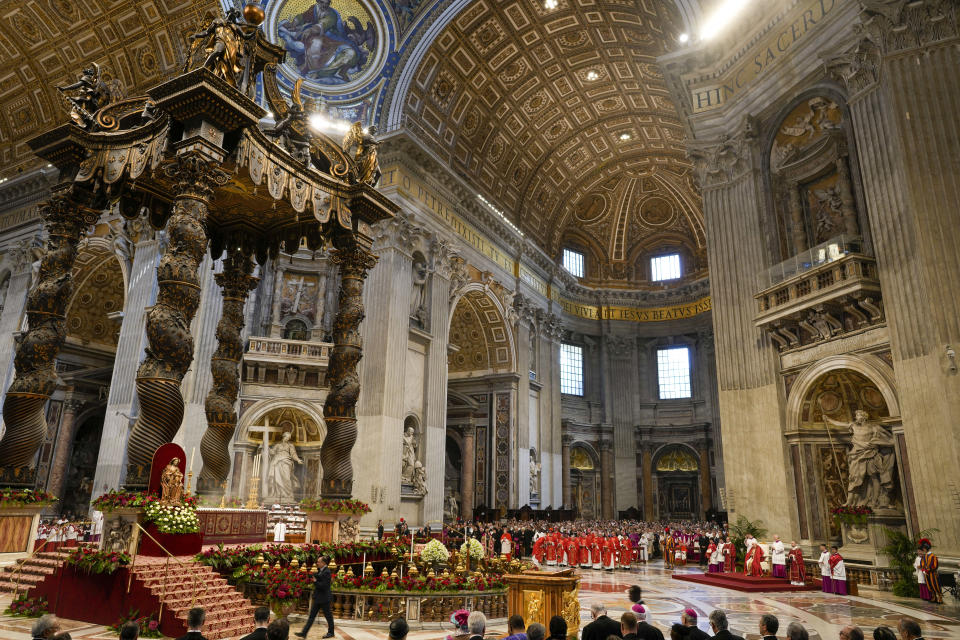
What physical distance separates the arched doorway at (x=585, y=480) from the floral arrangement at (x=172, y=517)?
23396 mm

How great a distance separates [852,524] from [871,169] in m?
Answer: 6.36

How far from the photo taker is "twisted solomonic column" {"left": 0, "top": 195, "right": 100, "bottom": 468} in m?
8.27

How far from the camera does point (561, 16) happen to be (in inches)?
846

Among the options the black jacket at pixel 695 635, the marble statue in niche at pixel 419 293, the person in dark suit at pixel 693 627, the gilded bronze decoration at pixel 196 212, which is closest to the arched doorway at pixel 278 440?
the marble statue in niche at pixel 419 293

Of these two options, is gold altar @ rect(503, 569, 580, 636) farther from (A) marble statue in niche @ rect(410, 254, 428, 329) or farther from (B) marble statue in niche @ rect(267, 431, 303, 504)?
(A) marble statue in niche @ rect(410, 254, 428, 329)

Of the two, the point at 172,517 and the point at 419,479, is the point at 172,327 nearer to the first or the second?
the point at 172,517

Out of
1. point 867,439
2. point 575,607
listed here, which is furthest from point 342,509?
point 867,439

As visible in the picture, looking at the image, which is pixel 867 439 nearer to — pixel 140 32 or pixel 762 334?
pixel 762 334

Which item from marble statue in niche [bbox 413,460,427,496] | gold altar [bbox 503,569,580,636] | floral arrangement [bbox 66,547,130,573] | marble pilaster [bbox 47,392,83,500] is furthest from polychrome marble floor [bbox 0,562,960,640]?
marble pilaster [bbox 47,392,83,500]

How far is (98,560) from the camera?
6.73 meters

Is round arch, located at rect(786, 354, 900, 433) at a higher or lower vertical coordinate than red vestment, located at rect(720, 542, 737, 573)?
higher

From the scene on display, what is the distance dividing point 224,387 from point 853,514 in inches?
434

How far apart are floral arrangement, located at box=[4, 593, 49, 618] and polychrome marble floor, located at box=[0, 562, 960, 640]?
0.17 meters

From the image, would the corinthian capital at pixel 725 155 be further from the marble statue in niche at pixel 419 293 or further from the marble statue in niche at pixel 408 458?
the marble statue in niche at pixel 408 458
